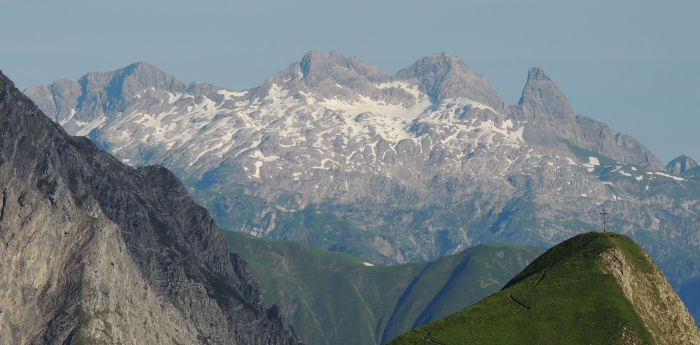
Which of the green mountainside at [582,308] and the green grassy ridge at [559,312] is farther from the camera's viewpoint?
Answer: the green mountainside at [582,308]

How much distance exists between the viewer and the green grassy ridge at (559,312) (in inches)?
6319

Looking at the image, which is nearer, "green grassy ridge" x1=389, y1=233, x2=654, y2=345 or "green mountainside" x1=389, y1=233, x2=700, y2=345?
"green grassy ridge" x1=389, y1=233, x2=654, y2=345

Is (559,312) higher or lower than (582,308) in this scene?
lower

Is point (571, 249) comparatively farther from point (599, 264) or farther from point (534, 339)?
point (534, 339)

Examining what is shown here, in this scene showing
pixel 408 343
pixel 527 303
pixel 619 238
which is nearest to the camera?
pixel 408 343

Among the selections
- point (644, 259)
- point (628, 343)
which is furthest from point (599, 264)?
point (628, 343)

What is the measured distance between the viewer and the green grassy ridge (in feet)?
527

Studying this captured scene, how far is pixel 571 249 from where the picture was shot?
183875 millimetres

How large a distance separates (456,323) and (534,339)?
39.1 ft

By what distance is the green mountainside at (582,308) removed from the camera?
160750 millimetres

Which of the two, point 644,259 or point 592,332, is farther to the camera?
point 644,259

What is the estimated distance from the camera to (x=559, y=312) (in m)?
166

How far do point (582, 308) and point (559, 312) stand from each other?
3450 millimetres

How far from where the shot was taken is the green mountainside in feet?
527
